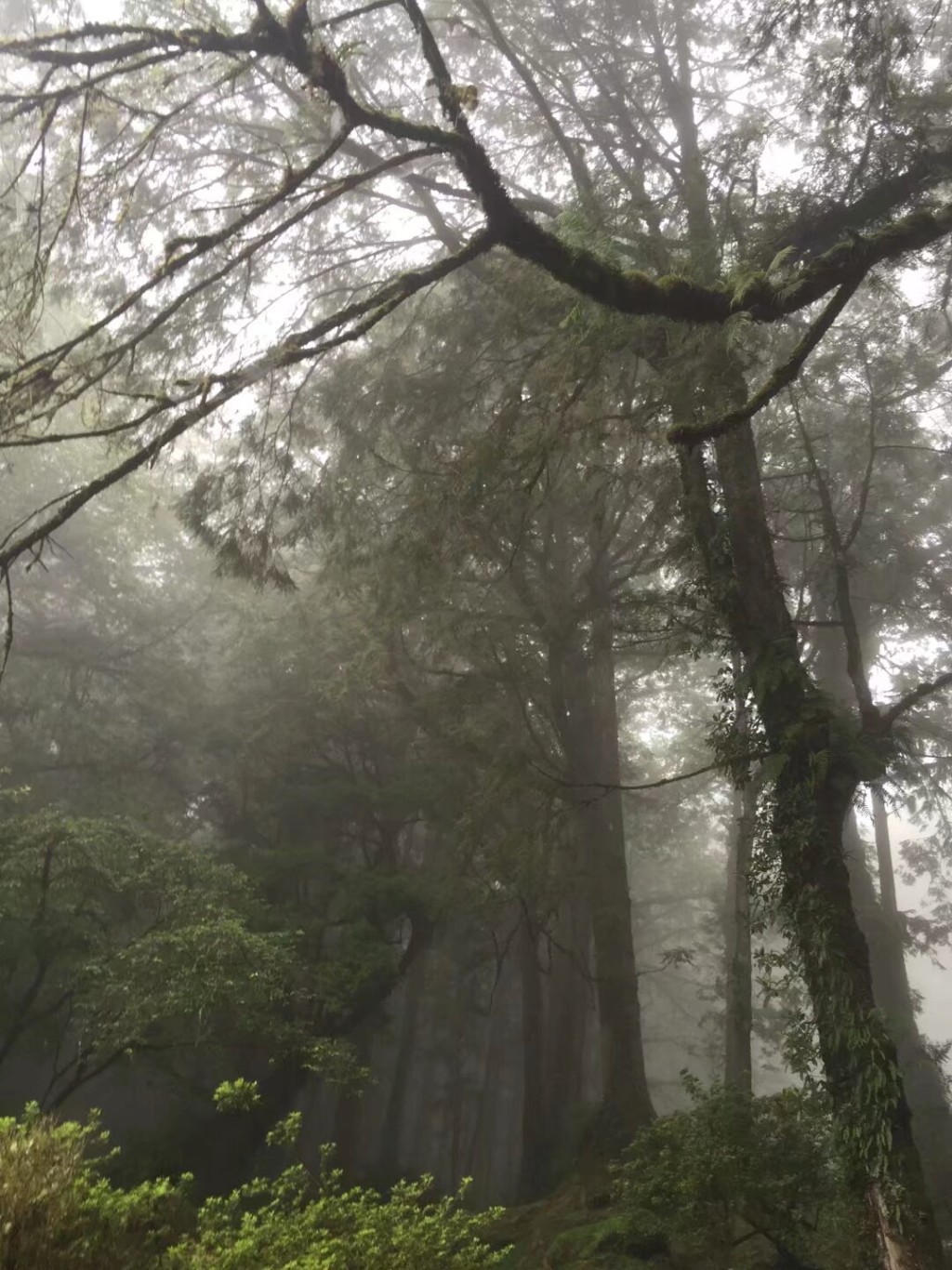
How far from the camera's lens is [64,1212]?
11.0 feet

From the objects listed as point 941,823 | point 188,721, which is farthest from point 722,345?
point 941,823

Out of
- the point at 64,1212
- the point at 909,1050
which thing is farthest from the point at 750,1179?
the point at 909,1050

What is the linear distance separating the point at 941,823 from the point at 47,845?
56.8 ft

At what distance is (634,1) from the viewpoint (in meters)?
10.2

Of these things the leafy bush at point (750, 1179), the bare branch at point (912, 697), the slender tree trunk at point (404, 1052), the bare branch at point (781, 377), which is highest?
the bare branch at point (781, 377)

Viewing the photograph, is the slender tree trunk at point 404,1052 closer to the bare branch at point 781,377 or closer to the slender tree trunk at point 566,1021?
the slender tree trunk at point 566,1021

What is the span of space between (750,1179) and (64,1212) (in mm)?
4213

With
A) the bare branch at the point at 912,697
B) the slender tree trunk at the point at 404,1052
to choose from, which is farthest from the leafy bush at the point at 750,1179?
the slender tree trunk at the point at 404,1052

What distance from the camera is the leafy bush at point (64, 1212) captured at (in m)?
3.23

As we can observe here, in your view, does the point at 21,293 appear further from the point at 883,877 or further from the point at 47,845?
the point at 883,877

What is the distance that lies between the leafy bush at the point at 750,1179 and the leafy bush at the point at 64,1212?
3.32m

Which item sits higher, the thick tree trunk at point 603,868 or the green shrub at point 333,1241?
the thick tree trunk at point 603,868

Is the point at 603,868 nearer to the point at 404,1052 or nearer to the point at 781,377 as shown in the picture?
the point at 781,377

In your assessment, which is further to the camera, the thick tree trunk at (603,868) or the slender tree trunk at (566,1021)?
the slender tree trunk at (566,1021)
